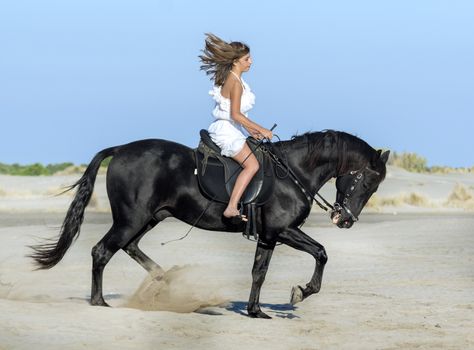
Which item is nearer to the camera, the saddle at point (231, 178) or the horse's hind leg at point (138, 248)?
the saddle at point (231, 178)

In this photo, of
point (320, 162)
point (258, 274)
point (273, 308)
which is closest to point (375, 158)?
point (320, 162)

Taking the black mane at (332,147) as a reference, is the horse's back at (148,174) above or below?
below

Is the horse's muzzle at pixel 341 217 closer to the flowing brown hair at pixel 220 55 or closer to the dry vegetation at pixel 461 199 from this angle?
the flowing brown hair at pixel 220 55

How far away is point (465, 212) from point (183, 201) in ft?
77.7

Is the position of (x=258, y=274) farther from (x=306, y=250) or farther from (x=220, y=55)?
(x=220, y=55)

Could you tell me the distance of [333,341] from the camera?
430 inches

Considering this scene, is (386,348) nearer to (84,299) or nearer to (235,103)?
(235,103)

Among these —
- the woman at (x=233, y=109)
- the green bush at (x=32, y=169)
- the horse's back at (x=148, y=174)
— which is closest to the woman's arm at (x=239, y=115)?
the woman at (x=233, y=109)

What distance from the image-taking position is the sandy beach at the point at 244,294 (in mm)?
10734

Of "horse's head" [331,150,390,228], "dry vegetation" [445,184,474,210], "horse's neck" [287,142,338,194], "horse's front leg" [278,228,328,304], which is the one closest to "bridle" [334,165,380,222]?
"horse's head" [331,150,390,228]

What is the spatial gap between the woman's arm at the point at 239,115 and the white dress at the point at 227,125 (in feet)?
0.56

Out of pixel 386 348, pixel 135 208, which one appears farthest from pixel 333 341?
pixel 135 208

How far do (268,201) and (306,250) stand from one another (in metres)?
0.67

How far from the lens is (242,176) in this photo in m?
11.8
